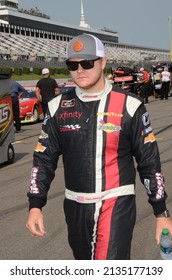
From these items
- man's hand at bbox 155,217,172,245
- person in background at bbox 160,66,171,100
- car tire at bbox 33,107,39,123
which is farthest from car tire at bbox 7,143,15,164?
person in background at bbox 160,66,171,100

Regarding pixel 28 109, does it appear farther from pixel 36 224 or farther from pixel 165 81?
pixel 36 224

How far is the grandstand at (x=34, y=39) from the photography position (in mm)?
78500

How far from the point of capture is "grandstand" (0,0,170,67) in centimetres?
7850

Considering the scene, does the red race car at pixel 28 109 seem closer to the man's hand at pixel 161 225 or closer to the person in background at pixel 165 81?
the person in background at pixel 165 81

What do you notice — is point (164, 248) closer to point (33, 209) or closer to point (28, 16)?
point (33, 209)

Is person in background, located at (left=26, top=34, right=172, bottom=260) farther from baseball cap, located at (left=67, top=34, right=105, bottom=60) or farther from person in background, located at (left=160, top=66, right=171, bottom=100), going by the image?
person in background, located at (left=160, top=66, right=171, bottom=100)

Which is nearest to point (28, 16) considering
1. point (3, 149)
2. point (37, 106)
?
point (37, 106)

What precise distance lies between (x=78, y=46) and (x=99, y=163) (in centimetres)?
67

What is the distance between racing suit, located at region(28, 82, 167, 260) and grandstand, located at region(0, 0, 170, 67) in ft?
212

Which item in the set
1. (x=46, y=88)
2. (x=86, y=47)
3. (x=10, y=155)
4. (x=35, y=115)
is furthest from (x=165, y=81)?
(x=86, y=47)

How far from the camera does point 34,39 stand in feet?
367

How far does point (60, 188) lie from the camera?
8391mm

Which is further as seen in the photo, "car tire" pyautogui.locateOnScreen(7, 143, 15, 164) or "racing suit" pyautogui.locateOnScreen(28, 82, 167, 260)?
"car tire" pyautogui.locateOnScreen(7, 143, 15, 164)
